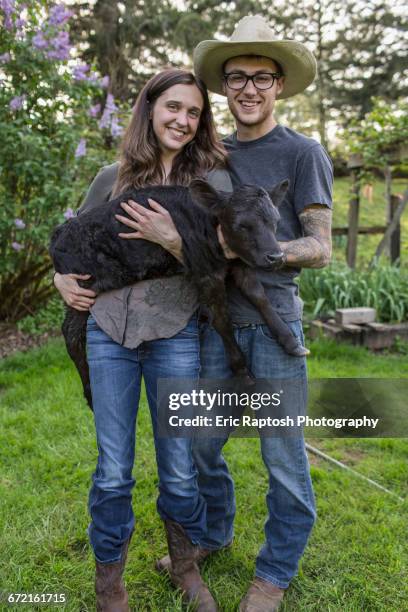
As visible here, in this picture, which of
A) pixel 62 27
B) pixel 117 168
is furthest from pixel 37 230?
pixel 117 168

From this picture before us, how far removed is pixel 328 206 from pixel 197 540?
1.73 metres

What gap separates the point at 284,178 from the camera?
7.52ft

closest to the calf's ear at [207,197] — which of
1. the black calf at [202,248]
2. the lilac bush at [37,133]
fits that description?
the black calf at [202,248]

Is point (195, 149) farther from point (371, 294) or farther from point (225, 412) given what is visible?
point (371, 294)

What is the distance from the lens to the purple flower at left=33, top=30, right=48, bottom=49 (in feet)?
18.2

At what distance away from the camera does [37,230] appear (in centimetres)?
580

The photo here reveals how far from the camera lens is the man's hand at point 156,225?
2219 millimetres

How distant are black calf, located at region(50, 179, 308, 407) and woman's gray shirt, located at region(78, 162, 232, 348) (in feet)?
0.16

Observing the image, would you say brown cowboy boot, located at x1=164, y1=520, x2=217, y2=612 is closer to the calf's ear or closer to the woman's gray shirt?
the woman's gray shirt

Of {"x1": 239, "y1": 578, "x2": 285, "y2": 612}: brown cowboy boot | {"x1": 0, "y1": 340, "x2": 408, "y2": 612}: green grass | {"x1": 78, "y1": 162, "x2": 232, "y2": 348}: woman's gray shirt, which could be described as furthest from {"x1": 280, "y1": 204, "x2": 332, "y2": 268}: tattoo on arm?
{"x1": 0, "y1": 340, "x2": 408, "y2": 612}: green grass

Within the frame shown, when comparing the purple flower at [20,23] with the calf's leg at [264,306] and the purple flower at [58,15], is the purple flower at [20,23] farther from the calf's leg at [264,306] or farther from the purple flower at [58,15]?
the calf's leg at [264,306]

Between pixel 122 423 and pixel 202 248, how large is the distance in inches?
33.4


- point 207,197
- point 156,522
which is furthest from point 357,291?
point 207,197

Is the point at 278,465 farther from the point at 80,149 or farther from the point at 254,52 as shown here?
the point at 80,149
